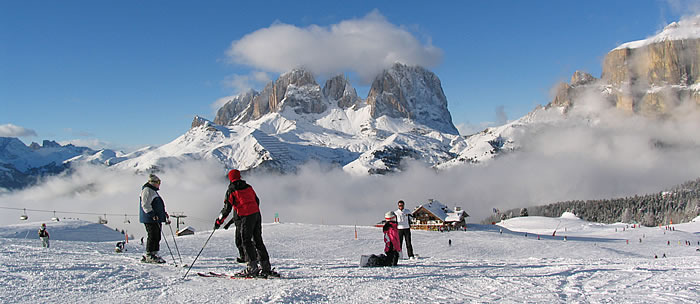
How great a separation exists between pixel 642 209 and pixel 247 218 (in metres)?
186

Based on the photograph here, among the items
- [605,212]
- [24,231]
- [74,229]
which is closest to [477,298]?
[24,231]

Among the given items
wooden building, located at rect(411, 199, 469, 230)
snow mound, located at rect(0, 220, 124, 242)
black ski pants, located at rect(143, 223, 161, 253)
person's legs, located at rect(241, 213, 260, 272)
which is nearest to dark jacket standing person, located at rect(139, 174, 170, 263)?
black ski pants, located at rect(143, 223, 161, 253)

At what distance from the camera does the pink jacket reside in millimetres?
12805

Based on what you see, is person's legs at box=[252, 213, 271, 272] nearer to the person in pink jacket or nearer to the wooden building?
the person in pink jacket

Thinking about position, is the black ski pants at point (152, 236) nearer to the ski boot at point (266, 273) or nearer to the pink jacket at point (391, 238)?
the ski boot at point (266, 273)

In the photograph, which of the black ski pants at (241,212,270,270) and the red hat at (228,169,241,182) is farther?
the red hat at (228,169,241,182)

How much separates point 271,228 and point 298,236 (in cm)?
598

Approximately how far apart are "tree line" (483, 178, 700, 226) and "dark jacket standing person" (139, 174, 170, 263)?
147653 mm

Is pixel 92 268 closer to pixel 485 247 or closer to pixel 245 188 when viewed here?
pixel 245 188

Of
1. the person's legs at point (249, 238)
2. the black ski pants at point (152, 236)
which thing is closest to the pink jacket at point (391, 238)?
the person's legs at point (249, 238)

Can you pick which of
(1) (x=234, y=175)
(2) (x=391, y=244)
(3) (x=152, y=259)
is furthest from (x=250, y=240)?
(2) (x=391, y=244)

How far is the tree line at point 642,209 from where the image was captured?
15562 centimetres

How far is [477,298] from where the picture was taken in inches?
285

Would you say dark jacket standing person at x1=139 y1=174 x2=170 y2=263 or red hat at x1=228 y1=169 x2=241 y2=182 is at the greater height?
red hat at x1=228 y1=169 x2=241 y2=182
